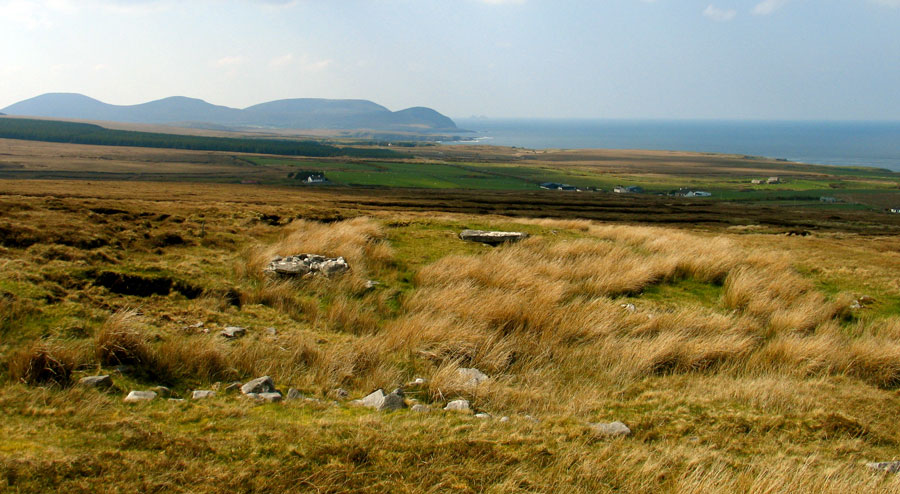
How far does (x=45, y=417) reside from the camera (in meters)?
4.91

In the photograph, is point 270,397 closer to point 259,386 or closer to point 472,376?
point 259,386

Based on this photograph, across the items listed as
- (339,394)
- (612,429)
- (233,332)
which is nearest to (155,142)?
(233,332)

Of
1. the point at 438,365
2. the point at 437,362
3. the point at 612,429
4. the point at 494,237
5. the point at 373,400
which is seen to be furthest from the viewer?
the point at 494,237

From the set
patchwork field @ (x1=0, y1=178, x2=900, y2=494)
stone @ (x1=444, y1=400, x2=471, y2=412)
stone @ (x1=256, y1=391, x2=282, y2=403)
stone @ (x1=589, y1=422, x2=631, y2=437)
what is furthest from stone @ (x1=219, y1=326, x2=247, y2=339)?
stone @ (x1=589, y1=422, x2=631, y2=437)

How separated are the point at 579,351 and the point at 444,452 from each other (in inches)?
168

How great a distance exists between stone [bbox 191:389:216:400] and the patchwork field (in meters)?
0.15

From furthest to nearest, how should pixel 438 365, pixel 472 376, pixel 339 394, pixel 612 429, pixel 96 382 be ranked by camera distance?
1. pixel 438 365
2. pixel 472 376
3. pixel 339 394
4. pixel 96 382
5. pixel 612 429

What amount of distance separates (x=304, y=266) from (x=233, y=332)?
417cm

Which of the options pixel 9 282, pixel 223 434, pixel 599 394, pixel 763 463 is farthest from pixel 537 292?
pixel 9 282

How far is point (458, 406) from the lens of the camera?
6.11 meters

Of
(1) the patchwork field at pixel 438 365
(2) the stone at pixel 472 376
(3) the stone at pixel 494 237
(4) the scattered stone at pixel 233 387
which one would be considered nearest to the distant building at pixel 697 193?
(1) the patchwork field at pixel 438 365

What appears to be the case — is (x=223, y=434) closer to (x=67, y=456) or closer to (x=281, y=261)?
(x=67, y=456)

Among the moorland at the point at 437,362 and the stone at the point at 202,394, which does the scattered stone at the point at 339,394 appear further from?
the stone at the point at 202,394

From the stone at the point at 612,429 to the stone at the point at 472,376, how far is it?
5.60 ft
